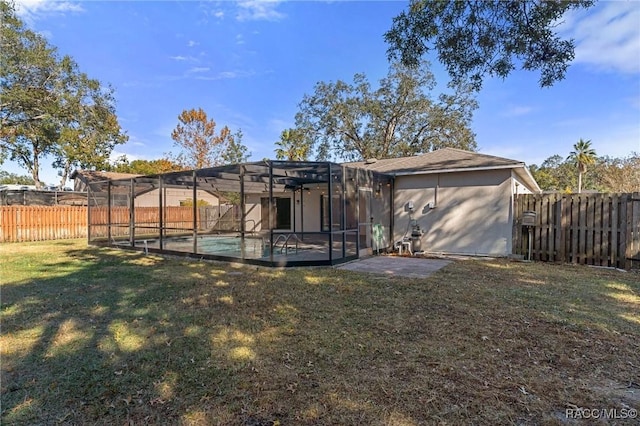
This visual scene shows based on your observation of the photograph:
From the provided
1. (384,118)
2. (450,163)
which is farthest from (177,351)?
(384,118)

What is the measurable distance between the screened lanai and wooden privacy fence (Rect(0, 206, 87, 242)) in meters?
1.99

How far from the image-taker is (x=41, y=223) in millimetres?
13305

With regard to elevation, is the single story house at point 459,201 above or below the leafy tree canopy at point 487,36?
below

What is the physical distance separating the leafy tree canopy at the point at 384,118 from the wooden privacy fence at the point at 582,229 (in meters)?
15.4

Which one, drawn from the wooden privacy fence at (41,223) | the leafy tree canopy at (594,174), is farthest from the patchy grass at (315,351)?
the leafy tree canopy at (594,174)

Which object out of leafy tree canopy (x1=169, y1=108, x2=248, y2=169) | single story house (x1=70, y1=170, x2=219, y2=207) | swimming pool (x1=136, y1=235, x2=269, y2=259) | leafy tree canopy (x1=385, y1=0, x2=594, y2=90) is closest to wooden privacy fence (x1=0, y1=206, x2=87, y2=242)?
swimming pool (x1=136, y1=235, x2=269, y2=259)

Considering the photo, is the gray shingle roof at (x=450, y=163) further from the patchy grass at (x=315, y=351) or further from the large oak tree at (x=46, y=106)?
the large oak tree at (x=46, y=106)

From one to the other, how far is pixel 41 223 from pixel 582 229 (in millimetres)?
18490

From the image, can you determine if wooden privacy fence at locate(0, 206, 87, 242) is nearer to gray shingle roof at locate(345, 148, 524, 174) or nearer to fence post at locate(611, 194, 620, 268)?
gray shingle roof at locate(345, 148, 524, 174)

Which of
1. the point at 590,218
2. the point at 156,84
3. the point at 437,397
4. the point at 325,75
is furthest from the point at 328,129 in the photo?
the point at 437,397

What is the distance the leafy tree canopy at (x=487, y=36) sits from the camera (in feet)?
15.3

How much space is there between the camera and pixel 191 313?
4340 mm

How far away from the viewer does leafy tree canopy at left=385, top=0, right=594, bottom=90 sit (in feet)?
15.3

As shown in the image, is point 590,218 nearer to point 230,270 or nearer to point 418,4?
point 418,4
